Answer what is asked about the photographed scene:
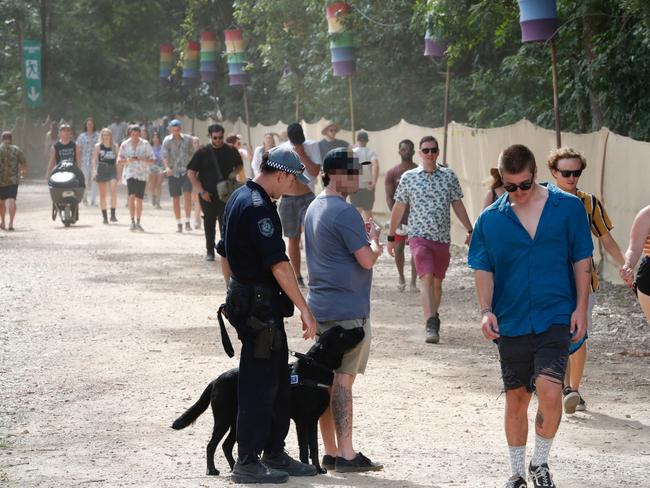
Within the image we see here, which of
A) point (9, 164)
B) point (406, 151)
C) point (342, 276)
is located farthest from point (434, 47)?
point (342, 276)

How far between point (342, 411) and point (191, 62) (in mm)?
33195

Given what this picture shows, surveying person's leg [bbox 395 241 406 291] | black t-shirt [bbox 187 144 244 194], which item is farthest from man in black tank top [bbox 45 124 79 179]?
person's leg [bbox 395 241 406 291]

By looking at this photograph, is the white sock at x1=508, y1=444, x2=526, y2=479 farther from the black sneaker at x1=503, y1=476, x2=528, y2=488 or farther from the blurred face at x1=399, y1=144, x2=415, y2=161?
the blurred face at x1=399, y1=144, x2=415, y2=161

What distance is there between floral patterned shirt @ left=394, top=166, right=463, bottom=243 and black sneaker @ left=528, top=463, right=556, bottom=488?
18.0 feet

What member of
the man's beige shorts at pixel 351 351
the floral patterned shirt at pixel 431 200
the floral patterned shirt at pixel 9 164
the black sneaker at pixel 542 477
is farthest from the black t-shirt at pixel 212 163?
the black sneaker at pixel 542 477

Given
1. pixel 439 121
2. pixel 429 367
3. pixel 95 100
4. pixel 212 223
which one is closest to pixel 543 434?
pixel 429 367

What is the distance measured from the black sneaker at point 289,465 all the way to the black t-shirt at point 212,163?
1002 centimetres

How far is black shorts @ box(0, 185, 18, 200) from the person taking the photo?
23688 mm

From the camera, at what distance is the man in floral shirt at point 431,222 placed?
37.8ft

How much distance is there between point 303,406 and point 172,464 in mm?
787

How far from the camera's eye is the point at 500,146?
19.4 m

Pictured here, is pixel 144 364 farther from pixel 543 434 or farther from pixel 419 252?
pixel 543 434

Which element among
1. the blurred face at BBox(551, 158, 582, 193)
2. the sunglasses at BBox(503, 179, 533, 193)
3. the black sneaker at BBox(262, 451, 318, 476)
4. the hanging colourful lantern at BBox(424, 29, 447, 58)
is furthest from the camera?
the hanging colourful lantern at BBox(424, 29, 447, 58)

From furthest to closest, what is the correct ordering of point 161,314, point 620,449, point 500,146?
point 500,146
point 161,314
point 620,449
